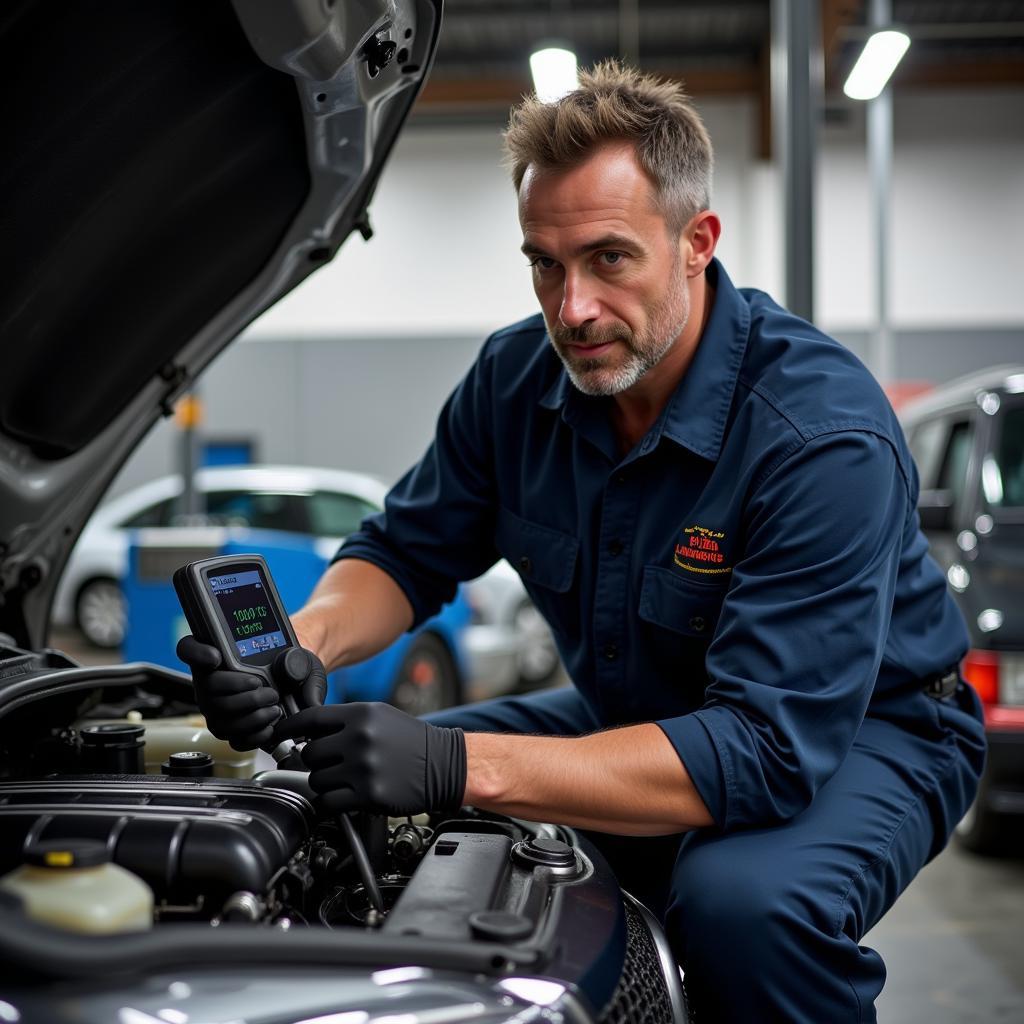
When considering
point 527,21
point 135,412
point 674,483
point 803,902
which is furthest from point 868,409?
point 527,21

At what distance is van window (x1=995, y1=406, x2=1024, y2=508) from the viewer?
11.8 feet

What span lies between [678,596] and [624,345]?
13.9 inches

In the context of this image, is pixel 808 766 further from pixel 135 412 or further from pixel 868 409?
pixel 135 412

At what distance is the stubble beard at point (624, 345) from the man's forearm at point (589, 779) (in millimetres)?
541

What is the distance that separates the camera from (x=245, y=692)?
3.85 feet

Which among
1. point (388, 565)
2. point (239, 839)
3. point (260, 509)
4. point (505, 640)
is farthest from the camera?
point (260, 509)

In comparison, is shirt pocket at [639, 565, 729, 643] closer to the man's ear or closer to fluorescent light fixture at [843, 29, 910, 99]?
the man's ear

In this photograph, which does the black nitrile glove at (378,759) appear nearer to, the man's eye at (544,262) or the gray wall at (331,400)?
the man's eye at (544,262)

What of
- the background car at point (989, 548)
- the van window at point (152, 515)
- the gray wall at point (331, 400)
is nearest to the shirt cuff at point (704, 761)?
the background car at point (989, 548)

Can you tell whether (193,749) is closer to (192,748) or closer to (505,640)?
(192,748)

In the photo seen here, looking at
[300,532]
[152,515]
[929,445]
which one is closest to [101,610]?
[152,515]

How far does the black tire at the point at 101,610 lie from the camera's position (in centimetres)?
744

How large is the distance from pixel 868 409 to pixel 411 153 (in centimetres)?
1076

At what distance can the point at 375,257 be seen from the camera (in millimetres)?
11547
